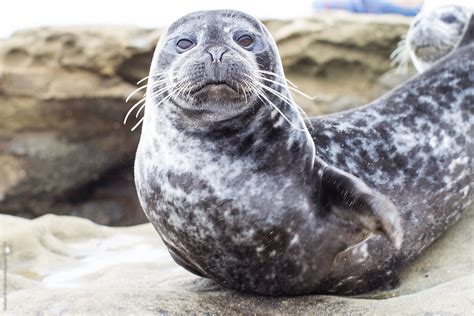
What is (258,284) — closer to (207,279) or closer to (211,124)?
(207,279)

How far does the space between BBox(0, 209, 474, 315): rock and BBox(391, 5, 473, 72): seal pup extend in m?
1.26

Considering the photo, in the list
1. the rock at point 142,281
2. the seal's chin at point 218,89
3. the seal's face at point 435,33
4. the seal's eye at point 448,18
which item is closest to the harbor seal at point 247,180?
the seal's chin at point 218,89

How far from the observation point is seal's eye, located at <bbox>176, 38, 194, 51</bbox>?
2.71m

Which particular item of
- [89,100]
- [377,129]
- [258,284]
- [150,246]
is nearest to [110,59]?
[89,100]

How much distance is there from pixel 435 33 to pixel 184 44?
2169 millimetres

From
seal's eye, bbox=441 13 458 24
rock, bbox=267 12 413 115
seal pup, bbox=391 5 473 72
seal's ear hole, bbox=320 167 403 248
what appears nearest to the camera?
seal's ear hole, bbox=320 167 403 248

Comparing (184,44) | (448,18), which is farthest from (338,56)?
(184,44)

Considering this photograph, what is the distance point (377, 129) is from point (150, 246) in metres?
1.80

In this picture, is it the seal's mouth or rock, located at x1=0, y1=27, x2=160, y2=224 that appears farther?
rock, located at x1=0, y1=27, x2=160, y2=224

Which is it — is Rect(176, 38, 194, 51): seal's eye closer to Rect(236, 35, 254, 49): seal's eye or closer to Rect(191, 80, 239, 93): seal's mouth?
Rect(236, 35, 254, 49): seal's eye

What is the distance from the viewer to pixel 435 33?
14.2 feet

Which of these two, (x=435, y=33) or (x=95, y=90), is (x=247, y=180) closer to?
(x=435, y=33)

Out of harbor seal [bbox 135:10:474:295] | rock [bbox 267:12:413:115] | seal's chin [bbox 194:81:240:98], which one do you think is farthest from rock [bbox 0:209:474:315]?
rock [bbox 267:12:413:115]

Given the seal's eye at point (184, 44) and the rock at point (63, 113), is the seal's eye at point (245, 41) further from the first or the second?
the rock at point (63, 113)
